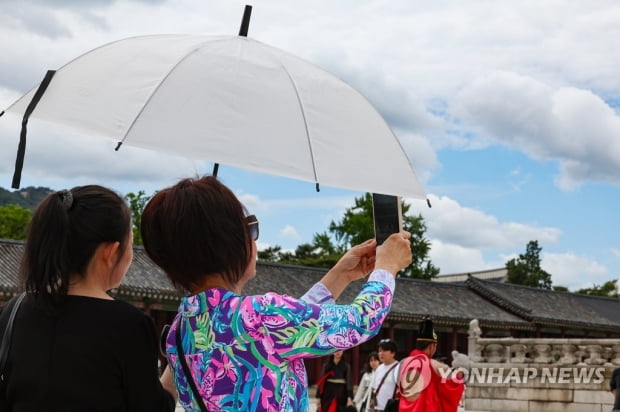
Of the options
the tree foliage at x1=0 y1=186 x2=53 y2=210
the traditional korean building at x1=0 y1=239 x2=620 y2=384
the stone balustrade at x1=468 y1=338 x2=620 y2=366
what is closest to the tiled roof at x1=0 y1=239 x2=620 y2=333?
the traditional korean building at x1=0 y1=239 x2=620 y2=384

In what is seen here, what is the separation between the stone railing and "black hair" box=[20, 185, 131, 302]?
56.4 feet

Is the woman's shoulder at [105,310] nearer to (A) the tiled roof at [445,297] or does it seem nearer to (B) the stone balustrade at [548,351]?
(B) the stone balustrade at [548,351]

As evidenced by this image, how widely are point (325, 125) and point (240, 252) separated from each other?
0.89 meters

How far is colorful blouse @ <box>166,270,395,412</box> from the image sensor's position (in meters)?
2.13

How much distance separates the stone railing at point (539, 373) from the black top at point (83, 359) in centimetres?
1716

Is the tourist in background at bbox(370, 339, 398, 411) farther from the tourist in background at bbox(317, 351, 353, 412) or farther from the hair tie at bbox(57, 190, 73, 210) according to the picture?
the hair tie at bbox(57, 190, 73, 210)

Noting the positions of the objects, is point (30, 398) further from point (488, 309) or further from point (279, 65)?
point (488, 309)

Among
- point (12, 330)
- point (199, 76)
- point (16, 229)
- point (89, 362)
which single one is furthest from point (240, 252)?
point (16, 229)

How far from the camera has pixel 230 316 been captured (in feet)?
7.09

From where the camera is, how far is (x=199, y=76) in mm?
2904

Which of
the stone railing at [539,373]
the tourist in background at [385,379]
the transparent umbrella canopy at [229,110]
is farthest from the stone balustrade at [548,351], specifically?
the transparent umbrella canopy at [229,110]

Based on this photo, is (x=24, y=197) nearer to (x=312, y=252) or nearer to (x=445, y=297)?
(x=312, y=252)

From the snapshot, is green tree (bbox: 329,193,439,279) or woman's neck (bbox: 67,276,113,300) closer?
woman's neck (bbox: 67,276,113,300)
